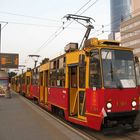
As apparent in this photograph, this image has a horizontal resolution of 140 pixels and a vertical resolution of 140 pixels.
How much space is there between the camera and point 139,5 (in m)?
113

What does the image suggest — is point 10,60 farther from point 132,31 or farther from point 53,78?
point 132,31

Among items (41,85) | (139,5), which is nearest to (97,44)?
(41,85)

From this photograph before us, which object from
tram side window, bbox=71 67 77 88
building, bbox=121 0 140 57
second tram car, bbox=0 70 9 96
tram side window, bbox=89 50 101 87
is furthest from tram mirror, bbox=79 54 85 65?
building, bbox=121 0 140 57

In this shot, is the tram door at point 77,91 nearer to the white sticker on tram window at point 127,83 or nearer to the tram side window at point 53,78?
the white sticker on tram window at point 127,83

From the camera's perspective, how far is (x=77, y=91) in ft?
39.3

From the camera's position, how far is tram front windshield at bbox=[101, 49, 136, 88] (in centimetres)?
1041

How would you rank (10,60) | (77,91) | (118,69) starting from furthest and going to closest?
(10,60) < (77,91) < (118,69)

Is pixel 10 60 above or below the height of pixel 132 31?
below

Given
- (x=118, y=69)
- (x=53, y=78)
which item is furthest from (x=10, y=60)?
(x=118, y=69)

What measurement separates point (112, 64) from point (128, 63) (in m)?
0.73

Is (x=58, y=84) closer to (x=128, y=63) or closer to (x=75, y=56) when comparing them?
(x=75, y=56)

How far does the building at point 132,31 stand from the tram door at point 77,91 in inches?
3492

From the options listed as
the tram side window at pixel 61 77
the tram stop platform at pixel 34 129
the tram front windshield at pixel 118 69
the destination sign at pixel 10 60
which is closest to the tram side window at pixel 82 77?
the tram front windshield at pixel 118 69

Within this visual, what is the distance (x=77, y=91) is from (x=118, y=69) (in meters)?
2.06
